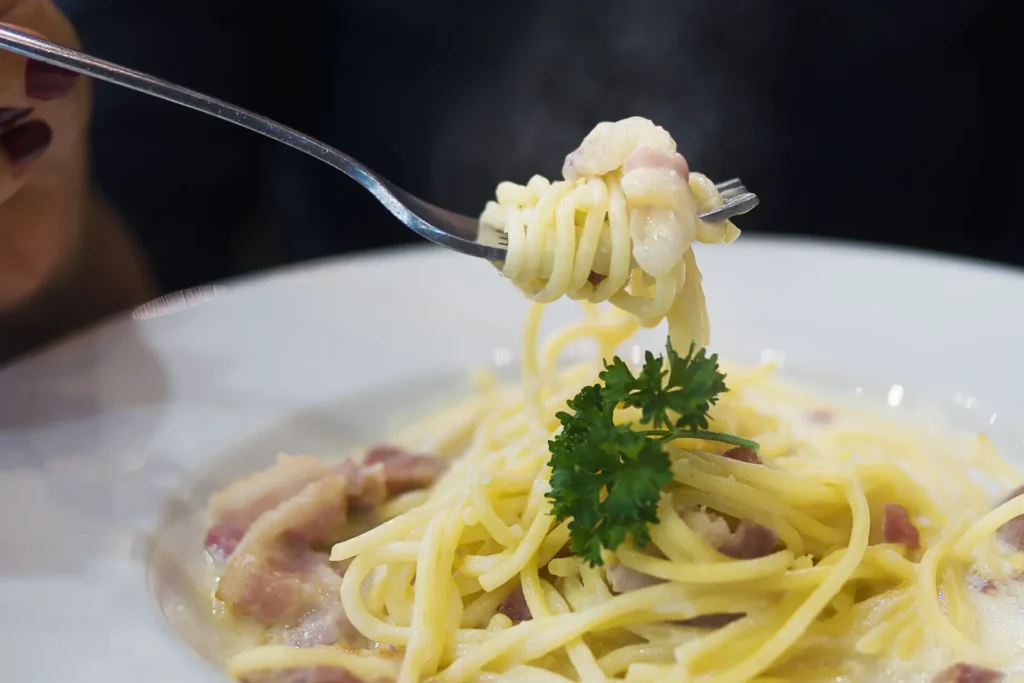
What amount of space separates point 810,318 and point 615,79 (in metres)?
1.77

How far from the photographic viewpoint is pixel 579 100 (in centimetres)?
399

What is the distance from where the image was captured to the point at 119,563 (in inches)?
67.1

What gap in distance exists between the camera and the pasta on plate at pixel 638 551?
4.92 ft

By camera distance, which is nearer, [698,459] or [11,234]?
[698,459]

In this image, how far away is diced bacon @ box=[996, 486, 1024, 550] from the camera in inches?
69.1

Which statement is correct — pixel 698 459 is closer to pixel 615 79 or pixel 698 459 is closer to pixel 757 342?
pixel 757 342

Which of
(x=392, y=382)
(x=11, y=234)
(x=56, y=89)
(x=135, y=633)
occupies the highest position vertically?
(x=56, y=89)

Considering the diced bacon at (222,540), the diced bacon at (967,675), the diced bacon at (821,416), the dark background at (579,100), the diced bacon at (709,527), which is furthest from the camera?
the dark background at (579,100)

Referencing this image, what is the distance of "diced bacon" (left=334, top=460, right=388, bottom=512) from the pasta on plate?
0.47 feet

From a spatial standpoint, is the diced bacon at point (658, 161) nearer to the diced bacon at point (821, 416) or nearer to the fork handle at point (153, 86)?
the fork handle at point (153, 86)

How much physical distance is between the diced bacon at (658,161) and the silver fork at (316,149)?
0.10 metres

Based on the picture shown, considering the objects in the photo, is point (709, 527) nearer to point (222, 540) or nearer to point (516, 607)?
point (516, 607)

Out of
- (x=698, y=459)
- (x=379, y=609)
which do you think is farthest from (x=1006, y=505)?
(x=379, y=609)

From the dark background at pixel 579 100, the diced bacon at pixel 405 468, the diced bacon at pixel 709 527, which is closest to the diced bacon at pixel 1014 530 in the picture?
the diced bacon at pixel 709 527
